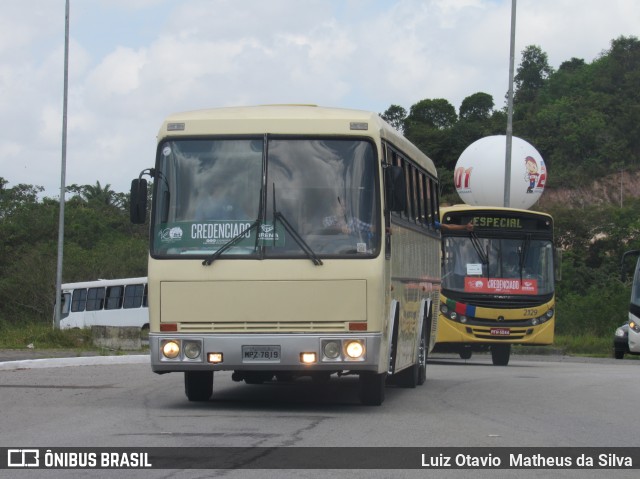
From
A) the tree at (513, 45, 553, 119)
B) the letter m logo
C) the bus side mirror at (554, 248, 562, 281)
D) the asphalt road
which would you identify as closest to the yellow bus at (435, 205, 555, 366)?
the bus side mirror at (554, 248, 562, 281)

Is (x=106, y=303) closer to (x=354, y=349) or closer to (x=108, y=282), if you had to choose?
(x=108, y=282)

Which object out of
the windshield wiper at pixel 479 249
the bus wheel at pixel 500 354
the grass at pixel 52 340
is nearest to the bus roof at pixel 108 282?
the grass at pixel 52 340

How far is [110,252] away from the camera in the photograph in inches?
2655

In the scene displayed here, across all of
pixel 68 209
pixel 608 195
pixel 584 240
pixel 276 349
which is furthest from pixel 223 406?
pixel 68 209

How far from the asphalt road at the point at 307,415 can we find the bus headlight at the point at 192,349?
589mm

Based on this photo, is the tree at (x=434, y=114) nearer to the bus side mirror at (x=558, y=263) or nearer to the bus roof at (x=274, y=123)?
the bus side mirror at (x=558, y=263)

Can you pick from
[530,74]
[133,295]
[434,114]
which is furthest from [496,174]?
[530,74]

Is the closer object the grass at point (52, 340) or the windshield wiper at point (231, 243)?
the windshield wiper at point (231, 243)

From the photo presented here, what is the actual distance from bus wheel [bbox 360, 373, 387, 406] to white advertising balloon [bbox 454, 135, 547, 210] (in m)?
32.0

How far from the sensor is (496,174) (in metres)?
45.2

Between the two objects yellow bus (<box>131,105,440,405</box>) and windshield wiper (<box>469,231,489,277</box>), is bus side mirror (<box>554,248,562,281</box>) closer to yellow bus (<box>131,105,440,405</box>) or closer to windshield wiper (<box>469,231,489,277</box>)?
windshield wiper (<box>469,231,489,277</box>)

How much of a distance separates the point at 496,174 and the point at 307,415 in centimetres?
3392

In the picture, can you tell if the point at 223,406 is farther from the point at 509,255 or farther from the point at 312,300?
the point at 509,255

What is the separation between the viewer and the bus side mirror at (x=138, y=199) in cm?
1230
